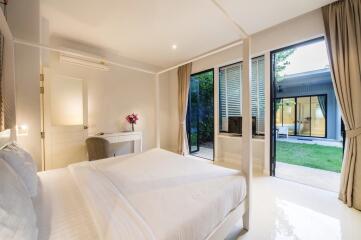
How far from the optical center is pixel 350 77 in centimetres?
206

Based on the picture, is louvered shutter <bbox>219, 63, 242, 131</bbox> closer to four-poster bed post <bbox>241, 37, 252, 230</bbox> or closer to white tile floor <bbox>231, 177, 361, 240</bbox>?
white tile floor <bbox>231, 177, 361, 240</bbox>

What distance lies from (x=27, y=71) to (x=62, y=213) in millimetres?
2092

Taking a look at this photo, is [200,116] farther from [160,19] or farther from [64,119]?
[64,119]

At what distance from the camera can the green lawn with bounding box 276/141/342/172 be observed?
372 cm

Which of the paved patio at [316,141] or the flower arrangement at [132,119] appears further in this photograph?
the paved patio at [316,141]

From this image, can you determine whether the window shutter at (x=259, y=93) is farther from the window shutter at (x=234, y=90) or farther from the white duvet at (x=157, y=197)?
the white duvet at (x=157, y=197)

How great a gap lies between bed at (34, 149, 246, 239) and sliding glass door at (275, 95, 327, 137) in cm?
472

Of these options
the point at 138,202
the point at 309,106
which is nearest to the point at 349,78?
the point at 138,202

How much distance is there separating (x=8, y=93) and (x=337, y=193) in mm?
4351

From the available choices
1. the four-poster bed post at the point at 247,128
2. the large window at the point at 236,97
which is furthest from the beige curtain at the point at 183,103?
the four-poster bed post at the point at 247,128

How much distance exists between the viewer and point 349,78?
2072 mm

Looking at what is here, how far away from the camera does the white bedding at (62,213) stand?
32.7 inches

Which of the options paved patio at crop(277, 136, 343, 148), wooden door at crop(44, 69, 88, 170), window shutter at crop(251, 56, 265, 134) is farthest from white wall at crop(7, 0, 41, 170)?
paved patio at crop(277, 136, 343, 148)

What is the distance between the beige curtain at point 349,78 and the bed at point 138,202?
5.26 feet
